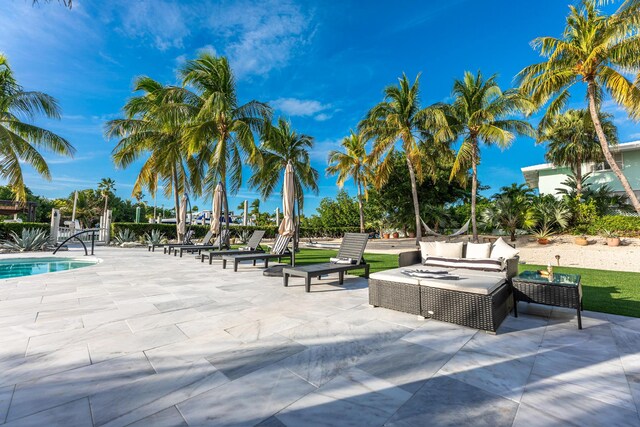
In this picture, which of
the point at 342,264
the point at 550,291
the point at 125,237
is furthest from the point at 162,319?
the point at 125,237

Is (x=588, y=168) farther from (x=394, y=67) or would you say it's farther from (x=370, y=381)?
(x=370, y=381)

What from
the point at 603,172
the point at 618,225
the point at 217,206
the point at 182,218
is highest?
the point at 603,172

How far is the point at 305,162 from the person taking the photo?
1708cm

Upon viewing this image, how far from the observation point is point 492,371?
7.00 feet

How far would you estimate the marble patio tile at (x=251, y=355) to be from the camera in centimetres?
214

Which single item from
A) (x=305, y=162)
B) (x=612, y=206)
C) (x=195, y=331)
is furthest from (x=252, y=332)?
(x=612, y=206)

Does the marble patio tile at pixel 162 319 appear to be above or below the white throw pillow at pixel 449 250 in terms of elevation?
below

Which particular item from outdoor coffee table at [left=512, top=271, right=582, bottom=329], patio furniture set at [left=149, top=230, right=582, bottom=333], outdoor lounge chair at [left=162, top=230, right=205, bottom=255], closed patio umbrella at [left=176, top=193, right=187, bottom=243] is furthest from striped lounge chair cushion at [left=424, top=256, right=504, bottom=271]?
closed patio umbrella at [left=176, top=193, right=187, bottom=243]

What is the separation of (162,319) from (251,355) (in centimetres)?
163

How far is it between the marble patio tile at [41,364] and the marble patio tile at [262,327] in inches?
49.4

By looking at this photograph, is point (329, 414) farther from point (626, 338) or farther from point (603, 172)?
point (603, 172)

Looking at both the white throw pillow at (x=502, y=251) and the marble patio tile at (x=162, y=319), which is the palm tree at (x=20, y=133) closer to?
the marble patio tile at (x=162, y=319)

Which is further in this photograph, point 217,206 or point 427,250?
point 217,206

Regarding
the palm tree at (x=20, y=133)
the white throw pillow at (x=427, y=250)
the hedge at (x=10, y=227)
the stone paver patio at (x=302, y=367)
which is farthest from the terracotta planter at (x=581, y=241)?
the hedge at (x=10, y=227)
